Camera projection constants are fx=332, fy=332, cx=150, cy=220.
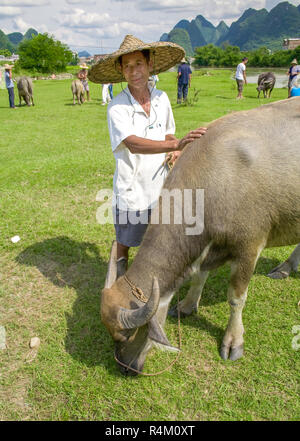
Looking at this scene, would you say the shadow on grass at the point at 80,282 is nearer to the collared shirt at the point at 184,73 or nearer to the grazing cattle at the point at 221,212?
Answer: the grazing cattle at the point at 221,212

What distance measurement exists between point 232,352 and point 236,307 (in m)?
0.41

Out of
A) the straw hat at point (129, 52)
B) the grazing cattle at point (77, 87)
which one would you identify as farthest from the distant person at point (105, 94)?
the straw hat at point (129, 52)

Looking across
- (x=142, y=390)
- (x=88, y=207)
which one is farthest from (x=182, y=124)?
(x=142, y=390)

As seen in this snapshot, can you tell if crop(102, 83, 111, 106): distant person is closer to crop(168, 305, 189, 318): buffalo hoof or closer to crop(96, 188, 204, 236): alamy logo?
crop(168, 305, 189, 318): buffalo hoof

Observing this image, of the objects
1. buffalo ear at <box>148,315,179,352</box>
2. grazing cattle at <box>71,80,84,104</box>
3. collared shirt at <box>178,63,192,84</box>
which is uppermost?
collared shirt at <box>178,63,192,84</box>

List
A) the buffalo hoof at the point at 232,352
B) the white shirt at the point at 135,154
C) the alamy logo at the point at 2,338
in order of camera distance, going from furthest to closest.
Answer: the alamy logo at the point at 2,338
the buffalo hoof at the point at 232,352
the white shirt at the point at 135,154

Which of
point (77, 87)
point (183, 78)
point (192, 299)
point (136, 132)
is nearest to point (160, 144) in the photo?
point (136, 132)

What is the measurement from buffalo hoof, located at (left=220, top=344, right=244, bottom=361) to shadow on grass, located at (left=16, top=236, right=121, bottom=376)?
0.97 metres

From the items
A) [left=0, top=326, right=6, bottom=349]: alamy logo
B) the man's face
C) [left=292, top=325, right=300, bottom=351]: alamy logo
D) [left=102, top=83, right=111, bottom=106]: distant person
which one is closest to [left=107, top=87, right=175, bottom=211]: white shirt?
the man's face

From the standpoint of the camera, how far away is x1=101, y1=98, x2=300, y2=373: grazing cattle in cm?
253

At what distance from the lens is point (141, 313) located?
2168 millimetres

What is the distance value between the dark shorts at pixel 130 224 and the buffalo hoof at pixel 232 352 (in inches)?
51.3

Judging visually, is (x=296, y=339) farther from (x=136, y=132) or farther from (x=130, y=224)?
(x=136, y=132)

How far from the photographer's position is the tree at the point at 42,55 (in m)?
54.5
